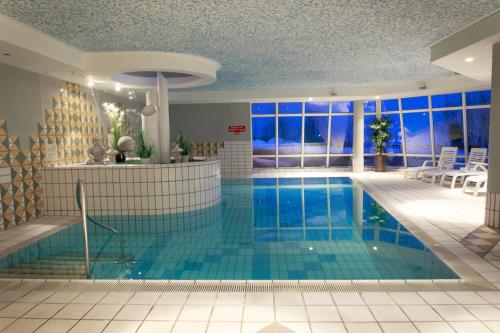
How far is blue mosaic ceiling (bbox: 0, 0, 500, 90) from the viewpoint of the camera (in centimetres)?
367

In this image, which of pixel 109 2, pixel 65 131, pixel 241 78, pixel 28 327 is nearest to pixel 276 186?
pixel 241 78

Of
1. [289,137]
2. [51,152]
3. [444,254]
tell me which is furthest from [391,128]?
[51,152]

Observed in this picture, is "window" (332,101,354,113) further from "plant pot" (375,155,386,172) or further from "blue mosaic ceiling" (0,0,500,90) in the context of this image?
"blue mosaic ceiling" (0,0,500,90)

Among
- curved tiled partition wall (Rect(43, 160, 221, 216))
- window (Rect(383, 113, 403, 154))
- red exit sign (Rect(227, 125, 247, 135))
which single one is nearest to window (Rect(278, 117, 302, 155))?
window (Rect(383, 113, 403, 154))

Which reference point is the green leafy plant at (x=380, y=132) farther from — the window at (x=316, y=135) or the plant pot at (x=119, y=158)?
the plant pot at (x=119, y=158)

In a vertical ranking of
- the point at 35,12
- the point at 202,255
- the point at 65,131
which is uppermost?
the point at 35,12

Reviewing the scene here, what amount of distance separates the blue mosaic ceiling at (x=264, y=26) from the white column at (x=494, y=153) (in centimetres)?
81

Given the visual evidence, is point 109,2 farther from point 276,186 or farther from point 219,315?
point 276,186

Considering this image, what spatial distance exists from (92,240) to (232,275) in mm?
2372

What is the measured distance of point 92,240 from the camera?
15.8 feet

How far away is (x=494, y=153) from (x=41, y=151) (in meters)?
7.01

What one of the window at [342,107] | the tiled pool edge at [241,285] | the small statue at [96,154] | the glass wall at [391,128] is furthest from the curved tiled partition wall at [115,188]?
Result: the window at [342,107]

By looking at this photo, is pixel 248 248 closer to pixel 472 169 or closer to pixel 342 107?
pixel 472 169

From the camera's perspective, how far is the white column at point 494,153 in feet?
15.3
